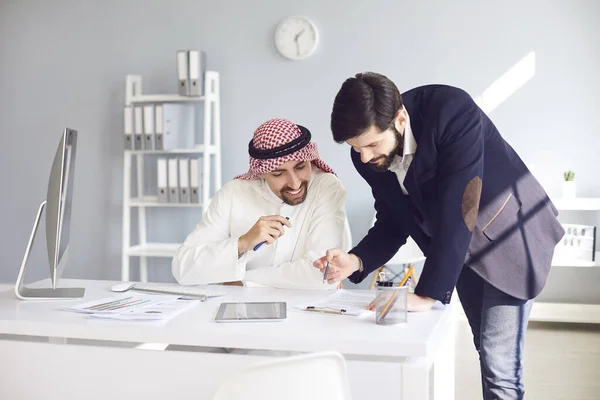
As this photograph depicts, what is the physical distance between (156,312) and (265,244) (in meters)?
0.80

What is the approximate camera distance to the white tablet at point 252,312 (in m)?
1.83

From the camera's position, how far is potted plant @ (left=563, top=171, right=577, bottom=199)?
4453 millimetres

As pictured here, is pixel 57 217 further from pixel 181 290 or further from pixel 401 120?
pixel 401 120

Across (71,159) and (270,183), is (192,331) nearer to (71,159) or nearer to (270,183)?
(71,159)

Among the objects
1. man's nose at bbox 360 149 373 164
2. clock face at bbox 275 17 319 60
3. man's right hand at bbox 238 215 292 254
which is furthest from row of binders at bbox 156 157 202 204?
man's nose at bbox 360 149 373 164

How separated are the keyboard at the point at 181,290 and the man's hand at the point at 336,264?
1.11 ft

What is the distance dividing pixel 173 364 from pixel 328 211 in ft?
3.54

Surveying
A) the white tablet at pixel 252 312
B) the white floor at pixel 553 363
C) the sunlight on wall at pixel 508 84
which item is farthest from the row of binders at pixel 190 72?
the white tablet at pixel 252 312

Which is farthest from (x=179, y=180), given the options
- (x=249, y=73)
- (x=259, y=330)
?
(x=259, y=330)

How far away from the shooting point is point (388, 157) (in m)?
1.95

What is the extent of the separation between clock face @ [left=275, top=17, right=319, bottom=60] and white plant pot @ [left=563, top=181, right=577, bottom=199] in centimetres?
186

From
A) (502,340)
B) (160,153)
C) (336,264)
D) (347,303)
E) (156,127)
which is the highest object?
(156,127)

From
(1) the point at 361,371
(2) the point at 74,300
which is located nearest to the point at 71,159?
(2) the point at 74,300

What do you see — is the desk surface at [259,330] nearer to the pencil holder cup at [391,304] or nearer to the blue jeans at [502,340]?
the pencil holder cup at [391,304]
